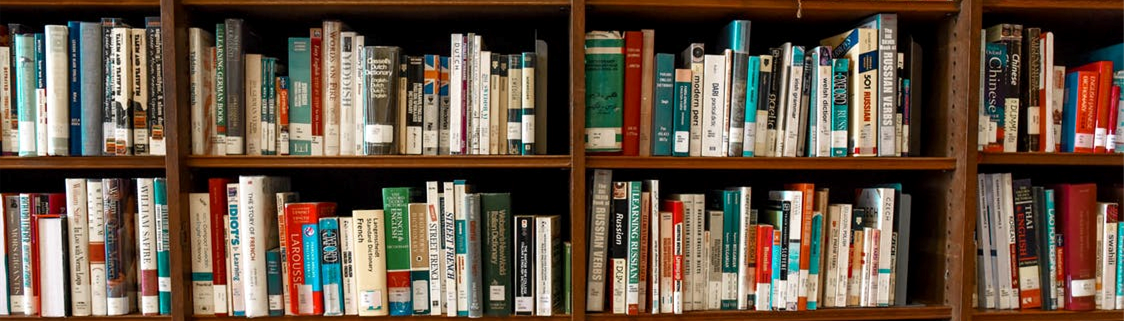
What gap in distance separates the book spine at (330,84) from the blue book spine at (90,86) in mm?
392

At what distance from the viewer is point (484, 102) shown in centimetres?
121

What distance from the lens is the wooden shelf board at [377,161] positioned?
3.91ft

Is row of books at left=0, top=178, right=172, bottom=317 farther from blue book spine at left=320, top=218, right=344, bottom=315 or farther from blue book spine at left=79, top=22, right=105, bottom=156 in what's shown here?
blue book spine at left=320, top=218, right=344, bottom=315

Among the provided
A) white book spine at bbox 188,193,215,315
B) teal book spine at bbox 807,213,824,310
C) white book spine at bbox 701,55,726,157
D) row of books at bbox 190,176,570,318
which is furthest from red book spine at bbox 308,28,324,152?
teal book spine at bbox 807,213,824,310

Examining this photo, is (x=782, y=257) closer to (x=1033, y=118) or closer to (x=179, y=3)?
(x=1033, y=118)

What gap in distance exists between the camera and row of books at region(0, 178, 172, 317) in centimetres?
120

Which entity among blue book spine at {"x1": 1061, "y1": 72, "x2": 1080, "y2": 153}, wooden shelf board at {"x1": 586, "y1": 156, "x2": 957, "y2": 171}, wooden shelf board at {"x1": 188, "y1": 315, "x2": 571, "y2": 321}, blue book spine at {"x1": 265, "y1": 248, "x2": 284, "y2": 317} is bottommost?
wooden shelf board at {"x1": 188, "y1": 315, "x2": 571, "y2": 321}

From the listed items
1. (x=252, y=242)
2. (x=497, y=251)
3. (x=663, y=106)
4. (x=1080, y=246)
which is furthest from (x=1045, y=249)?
(x=252, y=242)

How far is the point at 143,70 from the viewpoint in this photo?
1183 mm

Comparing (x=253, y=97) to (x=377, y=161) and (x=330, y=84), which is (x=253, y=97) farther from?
(x=377, y=161)

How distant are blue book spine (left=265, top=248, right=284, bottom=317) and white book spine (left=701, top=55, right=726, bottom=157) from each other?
2.74ft

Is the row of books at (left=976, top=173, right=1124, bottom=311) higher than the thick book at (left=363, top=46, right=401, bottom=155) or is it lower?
lower

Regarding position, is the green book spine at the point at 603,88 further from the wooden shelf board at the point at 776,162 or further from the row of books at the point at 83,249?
the row of books at the point at 83,249

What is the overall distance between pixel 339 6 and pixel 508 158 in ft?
1.40
